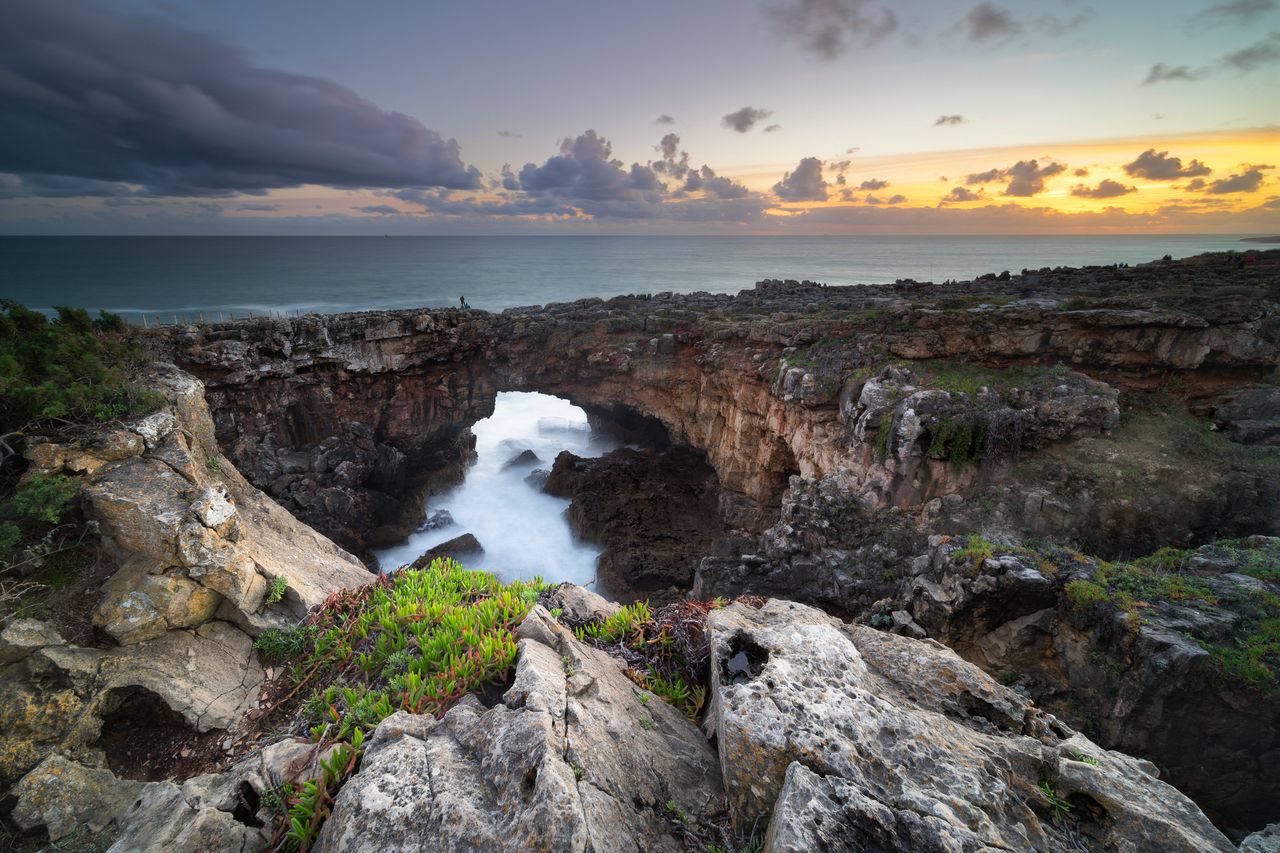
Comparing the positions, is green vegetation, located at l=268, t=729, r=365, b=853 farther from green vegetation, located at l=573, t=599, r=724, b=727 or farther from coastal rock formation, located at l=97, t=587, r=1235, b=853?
green vegetation, located at l=573, t=599, r=724, b=727

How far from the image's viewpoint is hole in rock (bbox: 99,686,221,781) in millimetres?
5668

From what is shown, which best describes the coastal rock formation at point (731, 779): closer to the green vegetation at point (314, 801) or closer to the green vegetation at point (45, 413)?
the green vegetation at point (314, 801)

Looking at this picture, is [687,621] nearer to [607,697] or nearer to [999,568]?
[607,697]

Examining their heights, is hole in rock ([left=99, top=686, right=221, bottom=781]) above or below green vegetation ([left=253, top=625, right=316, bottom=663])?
below

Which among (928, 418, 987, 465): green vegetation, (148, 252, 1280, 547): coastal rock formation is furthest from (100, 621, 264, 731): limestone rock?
(928, 418, 987, 465): green vegetation

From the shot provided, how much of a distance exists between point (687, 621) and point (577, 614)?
64.0 inches

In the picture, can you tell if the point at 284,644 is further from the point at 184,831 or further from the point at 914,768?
the point at 914,768

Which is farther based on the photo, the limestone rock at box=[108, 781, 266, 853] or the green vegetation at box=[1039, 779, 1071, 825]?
the green vegetation at box=[1039, 779, 1071, 825]

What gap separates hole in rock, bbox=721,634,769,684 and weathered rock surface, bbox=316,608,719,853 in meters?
0.67

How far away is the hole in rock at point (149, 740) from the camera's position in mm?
5668

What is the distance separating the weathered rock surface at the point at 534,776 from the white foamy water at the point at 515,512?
13.7 m

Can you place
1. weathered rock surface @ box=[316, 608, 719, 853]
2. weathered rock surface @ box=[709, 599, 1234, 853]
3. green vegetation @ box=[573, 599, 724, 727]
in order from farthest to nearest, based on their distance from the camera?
green vegetation @ box=[573, 599, 724, 727], weathered rock surface @ box=[709, 599, 1234, 853], weathered rock surface @ box=[316, 608, 719, 853]

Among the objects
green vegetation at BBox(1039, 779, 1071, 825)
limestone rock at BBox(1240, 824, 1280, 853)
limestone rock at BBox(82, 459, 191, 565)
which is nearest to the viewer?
green vegetation at BBox(1039, 779, 1071, 825)

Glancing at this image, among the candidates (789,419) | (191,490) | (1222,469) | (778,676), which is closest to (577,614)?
(778,676)
